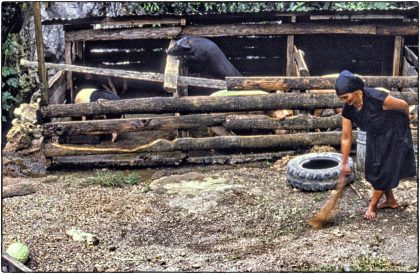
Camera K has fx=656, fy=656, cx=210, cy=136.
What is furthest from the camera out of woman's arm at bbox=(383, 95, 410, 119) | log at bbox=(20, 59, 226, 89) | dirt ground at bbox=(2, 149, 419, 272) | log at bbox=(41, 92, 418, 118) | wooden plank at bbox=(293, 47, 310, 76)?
wooden plank at bbox=(293, 47, 310, 76)

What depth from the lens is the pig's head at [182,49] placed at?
41.5 feet

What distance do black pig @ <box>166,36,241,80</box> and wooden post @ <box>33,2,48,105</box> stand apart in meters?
2.82

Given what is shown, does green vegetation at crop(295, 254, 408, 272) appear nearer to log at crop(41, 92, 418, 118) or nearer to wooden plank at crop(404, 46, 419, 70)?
log at crop(41, 92, 418, 118)

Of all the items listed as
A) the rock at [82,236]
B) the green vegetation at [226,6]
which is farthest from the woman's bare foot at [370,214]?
the green vegetation at [226,6]

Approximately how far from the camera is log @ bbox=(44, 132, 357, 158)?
10.9 metres

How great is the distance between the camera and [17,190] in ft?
32.6

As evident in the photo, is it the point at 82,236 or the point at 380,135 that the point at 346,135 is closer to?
the point at 380,135

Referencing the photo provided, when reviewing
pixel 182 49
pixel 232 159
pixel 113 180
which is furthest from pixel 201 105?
pixel 182 49

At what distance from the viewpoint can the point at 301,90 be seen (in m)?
10.9

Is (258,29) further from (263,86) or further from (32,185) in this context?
(32,185)

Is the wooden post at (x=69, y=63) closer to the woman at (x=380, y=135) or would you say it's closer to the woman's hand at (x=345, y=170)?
the woman's hand at (x=345, y=170)

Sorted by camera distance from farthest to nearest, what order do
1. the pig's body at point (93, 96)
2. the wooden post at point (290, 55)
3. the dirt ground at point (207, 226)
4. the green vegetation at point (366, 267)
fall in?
the wooden post at point (290, 55) → the pig's body at point (93, 96) → the dirt ground at point (207, 226) → the green vegetation at point (366, 267)

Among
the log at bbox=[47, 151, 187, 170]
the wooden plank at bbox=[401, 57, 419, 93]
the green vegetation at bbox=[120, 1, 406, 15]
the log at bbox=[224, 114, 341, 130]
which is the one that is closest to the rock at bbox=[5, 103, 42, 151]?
the log at bbox=[47, 151, 187, 170]

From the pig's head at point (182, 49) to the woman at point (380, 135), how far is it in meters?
5.30
